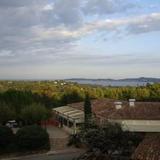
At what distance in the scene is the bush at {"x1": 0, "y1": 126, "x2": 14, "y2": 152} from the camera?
112ft

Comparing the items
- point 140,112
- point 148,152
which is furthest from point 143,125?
point 148,152

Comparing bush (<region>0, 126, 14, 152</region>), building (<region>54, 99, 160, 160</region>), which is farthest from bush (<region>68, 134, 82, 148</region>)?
bush (<region>0, 126, 14, 152</region>)

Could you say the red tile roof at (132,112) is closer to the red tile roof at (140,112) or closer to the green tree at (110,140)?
the red tile roof at (140,112)

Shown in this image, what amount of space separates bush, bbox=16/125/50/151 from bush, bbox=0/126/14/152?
628 millimetres

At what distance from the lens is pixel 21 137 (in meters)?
33.9

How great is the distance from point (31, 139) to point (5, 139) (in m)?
2.30

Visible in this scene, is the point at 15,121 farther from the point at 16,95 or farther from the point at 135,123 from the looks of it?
the point at 135,123

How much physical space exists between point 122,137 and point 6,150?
12.3 meters

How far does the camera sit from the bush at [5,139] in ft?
112

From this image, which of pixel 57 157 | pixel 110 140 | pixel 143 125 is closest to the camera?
pixel 110 140

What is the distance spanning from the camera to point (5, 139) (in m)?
34.4

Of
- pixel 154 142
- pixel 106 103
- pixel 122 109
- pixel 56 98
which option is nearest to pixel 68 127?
pixel 106 103

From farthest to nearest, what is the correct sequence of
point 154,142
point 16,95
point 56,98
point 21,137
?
point 56,98, point 16,95, point 21,137, point 154,142

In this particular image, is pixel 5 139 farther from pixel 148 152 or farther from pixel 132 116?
pixel 148 152
